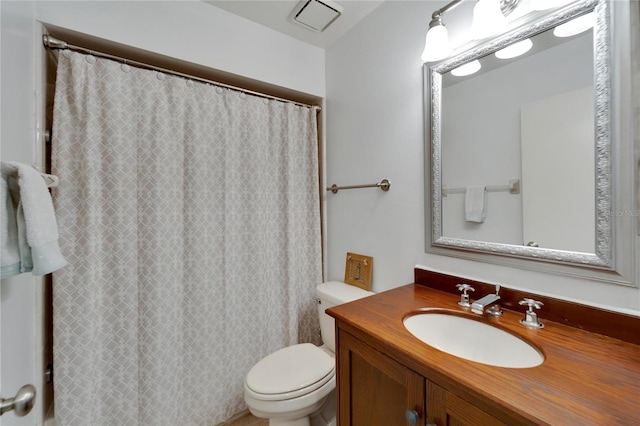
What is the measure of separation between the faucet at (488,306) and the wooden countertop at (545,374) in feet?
0.08

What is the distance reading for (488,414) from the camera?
54 centimetres

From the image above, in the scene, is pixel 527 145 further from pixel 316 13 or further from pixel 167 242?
pixel 167 242

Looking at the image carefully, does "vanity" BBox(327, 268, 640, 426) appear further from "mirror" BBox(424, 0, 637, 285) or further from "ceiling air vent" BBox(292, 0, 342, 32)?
"ceiling air vent" BBox(292, 0, 342, 32)

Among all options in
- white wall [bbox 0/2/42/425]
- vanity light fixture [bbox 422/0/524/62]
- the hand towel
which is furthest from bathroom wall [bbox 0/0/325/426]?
vanity light fixture [bbox 422/0/524/62]

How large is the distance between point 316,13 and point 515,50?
3.61ft

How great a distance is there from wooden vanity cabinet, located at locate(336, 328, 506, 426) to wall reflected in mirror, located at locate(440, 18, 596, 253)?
2.07 feet

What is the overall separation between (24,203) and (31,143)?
2.36 feet

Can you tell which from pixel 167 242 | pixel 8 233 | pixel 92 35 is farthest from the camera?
pixel 167 242

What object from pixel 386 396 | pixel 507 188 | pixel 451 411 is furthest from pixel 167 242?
pixel 507 188

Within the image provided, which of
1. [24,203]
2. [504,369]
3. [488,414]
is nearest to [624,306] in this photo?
[504,369]

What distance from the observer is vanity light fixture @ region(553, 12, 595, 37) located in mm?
784

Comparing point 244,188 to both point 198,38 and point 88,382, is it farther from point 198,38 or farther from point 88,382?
point 88,382

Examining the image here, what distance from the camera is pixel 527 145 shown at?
92 centimetres

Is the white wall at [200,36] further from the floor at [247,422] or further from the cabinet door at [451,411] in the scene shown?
the floor at [247,422]
